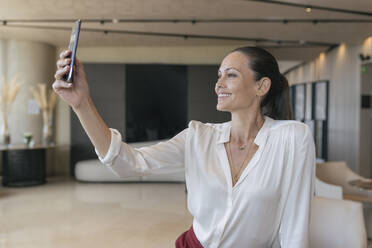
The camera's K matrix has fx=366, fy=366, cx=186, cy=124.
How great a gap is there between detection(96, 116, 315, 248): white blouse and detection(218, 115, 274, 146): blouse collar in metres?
0.01

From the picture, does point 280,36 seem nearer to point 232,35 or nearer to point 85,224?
point 232,35

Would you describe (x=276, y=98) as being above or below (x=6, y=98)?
below

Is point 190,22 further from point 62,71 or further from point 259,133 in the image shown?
point 62,71

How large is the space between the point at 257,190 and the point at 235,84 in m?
0.41

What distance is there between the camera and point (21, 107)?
27.6 feet

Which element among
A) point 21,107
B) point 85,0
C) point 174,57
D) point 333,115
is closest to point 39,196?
point 21,107

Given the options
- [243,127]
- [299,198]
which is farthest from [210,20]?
[299,198]

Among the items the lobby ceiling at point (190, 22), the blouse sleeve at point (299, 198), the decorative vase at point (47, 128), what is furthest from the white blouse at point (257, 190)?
the decorative vase at point (47, 128)

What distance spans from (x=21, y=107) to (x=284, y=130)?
8.20 metres

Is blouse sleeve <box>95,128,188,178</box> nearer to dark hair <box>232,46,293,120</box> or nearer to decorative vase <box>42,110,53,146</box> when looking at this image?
dark hair <box>232,46,293,120</box>

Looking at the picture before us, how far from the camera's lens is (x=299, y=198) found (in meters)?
1.31

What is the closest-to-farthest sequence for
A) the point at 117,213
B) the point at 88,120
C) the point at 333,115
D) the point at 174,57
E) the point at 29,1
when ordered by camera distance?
1. the point at 88,120
2. the point at 117,213
3. the point at 29,1
4. the point at 174,57
5. the point at 333,115

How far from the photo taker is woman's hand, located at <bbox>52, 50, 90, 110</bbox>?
112 cm

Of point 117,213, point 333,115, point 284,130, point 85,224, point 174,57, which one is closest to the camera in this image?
point 284,130
